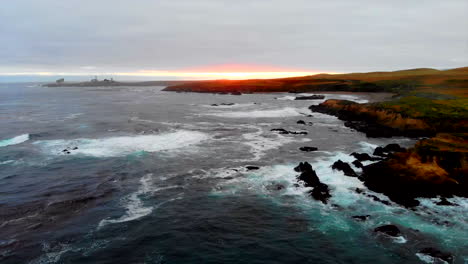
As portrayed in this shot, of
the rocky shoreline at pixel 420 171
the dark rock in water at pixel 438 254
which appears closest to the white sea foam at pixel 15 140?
the rocky shoreline at pixel 420 171

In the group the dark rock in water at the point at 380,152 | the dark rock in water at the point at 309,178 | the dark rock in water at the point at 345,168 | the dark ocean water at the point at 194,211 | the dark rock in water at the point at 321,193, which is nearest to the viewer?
the dark ocean water at the point at 194,211

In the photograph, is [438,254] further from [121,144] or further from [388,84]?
[388,84]

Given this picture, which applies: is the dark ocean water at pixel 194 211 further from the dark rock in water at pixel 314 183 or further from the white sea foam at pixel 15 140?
the white sea foam at pixel 15 140

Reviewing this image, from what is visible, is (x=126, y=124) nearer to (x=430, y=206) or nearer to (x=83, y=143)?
(x=83, y=143)

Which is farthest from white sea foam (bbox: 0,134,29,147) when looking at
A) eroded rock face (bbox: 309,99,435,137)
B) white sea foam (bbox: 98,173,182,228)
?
eroded rock face (bbox: 309,99,435,137)

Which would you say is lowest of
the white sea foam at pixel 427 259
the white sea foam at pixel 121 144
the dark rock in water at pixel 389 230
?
the white sea foam at pixel 427 259

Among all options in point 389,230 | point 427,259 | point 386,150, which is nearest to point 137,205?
point 389,230

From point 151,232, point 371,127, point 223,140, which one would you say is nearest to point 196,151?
point 223,140
